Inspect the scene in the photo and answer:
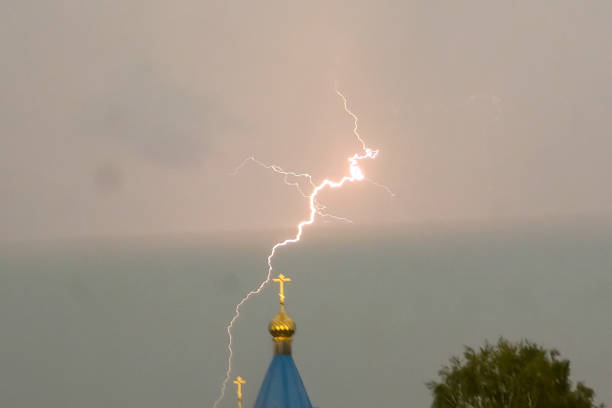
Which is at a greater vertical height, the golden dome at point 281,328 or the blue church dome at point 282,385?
the golden dome at point 281,328

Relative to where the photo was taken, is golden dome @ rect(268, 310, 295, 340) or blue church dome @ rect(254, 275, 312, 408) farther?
golden dome @ rect(268, 310, 295, 340)

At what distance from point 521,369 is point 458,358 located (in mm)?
2144

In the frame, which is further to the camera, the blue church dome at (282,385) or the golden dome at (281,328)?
the golden dome at (281,328)

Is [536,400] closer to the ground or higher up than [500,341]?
closer to the ground

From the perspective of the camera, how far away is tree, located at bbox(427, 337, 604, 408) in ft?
104

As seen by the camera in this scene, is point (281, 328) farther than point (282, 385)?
Yes

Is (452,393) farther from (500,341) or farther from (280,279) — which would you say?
(280,279)

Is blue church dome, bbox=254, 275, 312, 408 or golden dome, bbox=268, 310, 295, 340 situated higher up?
golden dome, bbox=268, 310, 295, 340

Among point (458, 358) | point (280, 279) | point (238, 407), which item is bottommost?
point (238, 407)

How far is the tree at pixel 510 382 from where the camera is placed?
31562 mm

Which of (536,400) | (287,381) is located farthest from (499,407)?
(287,381)

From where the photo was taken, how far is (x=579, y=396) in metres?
31.3

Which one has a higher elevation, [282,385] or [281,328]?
[281,328]

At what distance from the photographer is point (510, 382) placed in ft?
105
